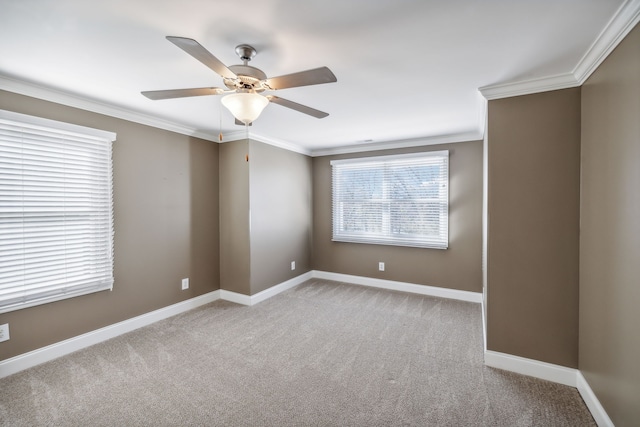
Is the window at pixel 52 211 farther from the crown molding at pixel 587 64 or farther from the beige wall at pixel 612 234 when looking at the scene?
the beige wall at pixel 612 234

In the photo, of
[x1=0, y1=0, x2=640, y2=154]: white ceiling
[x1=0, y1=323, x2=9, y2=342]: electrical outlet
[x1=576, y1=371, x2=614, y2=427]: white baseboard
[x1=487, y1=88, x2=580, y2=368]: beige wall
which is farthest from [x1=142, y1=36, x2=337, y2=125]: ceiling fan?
[x1=576, y1=371, x2=614, y2=427]: white baseboard

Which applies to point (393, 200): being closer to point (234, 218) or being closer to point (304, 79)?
point (234, 218)

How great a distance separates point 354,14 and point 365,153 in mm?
3353

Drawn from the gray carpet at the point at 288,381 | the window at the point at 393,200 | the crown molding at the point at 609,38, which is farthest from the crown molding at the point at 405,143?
the gray carpet at the point at 288,381

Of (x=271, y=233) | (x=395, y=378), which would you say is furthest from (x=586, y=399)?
(x=271, y=233)

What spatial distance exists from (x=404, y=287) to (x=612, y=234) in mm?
2989

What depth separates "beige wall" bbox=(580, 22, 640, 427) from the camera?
1.46 m

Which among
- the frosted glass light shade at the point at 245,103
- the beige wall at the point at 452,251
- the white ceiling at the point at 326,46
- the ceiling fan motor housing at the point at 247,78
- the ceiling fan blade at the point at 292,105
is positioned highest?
the white ceiling at the point at 326,46

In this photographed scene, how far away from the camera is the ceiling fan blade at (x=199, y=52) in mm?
1198

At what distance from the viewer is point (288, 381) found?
7.39 ft

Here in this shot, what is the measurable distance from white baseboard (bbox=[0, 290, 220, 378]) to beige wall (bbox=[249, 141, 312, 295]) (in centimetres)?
99

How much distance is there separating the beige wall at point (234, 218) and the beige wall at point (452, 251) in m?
1.74

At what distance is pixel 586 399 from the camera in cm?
198

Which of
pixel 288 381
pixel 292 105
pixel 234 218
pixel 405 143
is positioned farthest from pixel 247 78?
pixel 405 143
